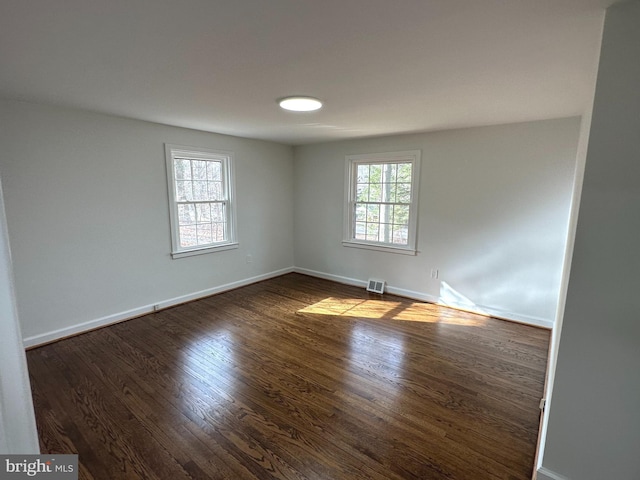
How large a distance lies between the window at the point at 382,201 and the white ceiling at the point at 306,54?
1.39 metres

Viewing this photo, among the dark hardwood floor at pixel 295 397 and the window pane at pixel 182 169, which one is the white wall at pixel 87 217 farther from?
the dark hardwood floor at pixel 295 397

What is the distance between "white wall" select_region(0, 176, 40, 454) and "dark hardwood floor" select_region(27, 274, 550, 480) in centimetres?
165

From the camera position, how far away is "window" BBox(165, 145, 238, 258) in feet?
13.4

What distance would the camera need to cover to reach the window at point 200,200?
4.07 m

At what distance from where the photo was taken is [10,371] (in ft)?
1.38

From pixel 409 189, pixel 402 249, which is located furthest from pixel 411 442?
pixel 409 189

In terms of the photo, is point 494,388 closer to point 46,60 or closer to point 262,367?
point 262,367

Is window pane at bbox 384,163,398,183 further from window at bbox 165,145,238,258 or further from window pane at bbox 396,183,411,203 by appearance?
window at bbox 165,145,238,258

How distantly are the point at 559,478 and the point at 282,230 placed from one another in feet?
15.4

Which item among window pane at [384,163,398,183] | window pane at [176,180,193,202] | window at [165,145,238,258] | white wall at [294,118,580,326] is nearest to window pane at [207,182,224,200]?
window at [165,145,238,258]

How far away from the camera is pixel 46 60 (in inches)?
76.8

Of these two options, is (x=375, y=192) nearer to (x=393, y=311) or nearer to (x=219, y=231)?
(x=393, y=311)

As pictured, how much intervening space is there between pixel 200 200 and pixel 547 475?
4.30m

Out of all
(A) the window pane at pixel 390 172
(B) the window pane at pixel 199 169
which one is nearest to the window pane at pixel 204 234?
(B) the window pane at pixel 199 169
